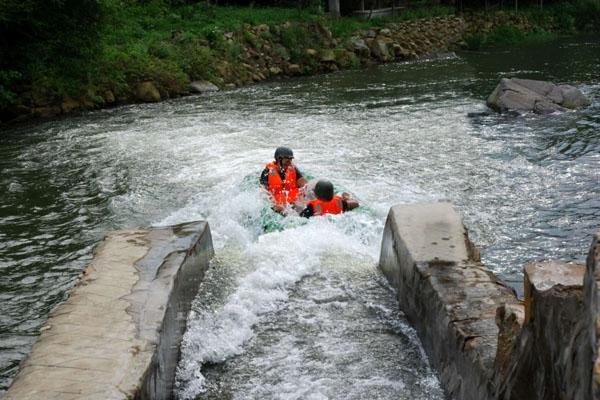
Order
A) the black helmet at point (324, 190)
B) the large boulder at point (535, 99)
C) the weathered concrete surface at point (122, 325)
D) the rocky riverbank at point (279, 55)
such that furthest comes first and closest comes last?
the rocky riverbank at point (279, 55)
the large boulder at point (535, 99)
the black helmet at point (324, 190)
the weathered concrete surface at point (122, 325)

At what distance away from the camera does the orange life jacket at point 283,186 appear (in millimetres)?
9414

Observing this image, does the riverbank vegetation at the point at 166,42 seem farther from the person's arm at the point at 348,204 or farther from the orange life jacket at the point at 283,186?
the person's arm at the point at 348,204

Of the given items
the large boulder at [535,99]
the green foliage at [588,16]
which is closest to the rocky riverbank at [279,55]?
the green foliage at [588,16]

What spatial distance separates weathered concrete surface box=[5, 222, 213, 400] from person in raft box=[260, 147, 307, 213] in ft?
8.63

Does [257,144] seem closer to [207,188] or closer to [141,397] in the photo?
[207,188]

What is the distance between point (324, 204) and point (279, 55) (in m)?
18.8

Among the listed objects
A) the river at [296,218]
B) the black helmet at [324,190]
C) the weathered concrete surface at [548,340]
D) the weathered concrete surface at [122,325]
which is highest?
the weathered concrete surface at [548,340]

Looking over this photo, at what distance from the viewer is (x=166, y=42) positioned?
24.2m

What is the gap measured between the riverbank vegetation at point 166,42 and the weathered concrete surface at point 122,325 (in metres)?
12.8

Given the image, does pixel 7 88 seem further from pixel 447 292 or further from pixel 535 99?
pixel 447 292

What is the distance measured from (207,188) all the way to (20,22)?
1017cm

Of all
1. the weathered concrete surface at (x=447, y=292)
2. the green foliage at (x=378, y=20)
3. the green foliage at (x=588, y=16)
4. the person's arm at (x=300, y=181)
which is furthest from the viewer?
the green foliage at (x=588, y=16)

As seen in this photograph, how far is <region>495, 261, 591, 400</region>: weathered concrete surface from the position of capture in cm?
271

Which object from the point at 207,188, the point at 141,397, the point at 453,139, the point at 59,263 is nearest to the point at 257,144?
the point at 207,188
